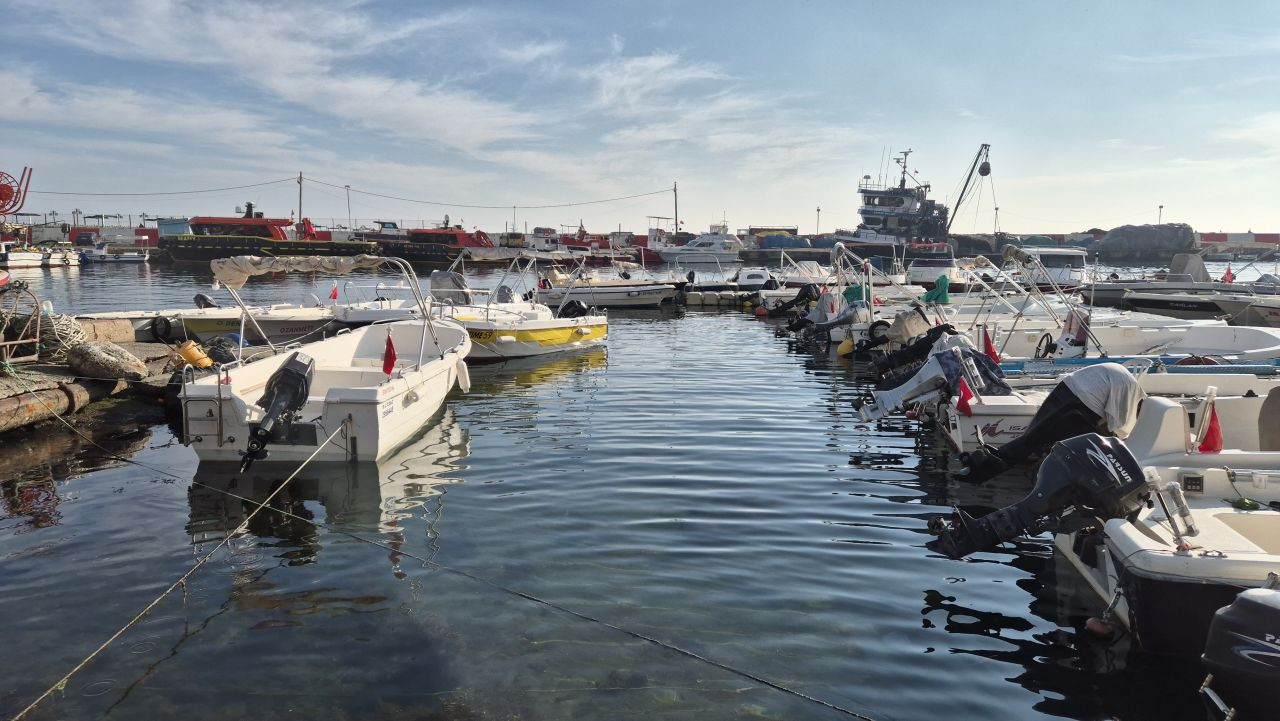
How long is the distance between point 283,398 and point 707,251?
8221 centimetres

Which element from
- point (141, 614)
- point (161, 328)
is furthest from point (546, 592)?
point (161, 328)

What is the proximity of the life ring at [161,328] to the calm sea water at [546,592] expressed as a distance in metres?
10.2

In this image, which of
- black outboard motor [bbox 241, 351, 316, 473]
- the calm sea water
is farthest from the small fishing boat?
black outboard motor [bbox 241, 351, 316, 473]

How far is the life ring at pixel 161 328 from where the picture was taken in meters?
21.0

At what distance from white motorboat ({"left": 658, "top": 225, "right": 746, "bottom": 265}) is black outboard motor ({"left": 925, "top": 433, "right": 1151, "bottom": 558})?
268 feet

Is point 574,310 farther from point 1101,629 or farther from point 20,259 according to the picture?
point 20,259

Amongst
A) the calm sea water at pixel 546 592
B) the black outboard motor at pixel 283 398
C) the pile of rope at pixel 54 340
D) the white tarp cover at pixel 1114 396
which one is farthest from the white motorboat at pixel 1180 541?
the pile of rope at pixel 54 340

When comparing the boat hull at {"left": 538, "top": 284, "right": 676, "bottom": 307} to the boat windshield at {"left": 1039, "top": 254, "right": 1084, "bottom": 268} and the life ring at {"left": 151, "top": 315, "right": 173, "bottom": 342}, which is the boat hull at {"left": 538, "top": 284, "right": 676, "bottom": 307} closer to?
the life ring at {"left": 151, "top": 315, "right": 173, "bottom": 342}

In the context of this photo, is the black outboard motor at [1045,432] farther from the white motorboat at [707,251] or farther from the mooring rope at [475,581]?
the white motorboat at [707,251]

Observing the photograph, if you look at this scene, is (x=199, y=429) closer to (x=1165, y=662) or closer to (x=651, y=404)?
(x=651, y=404)

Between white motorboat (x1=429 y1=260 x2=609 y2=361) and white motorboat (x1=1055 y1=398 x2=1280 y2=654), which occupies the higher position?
white motorboat (x1=429 y1=260 x2=609 y2=361)

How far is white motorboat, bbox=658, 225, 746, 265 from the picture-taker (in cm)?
8925

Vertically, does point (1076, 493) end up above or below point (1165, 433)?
below

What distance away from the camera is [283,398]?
397 inches
